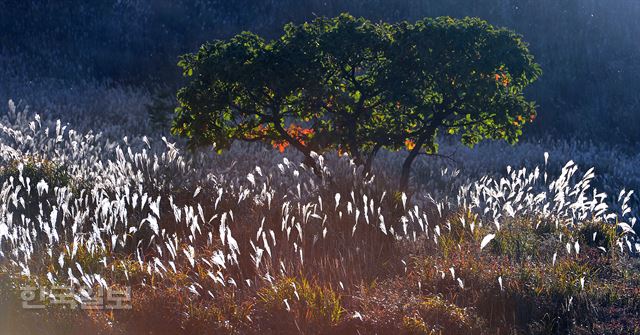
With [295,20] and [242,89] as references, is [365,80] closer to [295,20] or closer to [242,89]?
[242,89]

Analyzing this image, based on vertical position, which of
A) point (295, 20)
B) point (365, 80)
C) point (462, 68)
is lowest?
point (462, 68)

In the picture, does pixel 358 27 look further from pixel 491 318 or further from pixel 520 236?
pixel 491 318

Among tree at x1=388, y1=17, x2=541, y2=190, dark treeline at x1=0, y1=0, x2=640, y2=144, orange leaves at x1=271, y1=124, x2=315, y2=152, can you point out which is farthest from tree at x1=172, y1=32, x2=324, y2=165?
dark treeline at x1=0, y1=0, x2=640, y2=144

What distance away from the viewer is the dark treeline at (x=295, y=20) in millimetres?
20719

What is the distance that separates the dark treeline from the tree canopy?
33.2 ft

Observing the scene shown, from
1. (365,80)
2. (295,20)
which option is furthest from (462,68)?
(295,20)

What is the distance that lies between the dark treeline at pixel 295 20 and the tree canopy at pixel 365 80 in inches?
399

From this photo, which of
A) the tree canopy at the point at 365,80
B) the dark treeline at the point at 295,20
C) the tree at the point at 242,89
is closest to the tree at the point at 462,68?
the tree canopy at the point at 365,80

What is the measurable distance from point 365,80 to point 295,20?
52.1 feet

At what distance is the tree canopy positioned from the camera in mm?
9258

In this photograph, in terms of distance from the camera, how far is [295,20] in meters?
25.2

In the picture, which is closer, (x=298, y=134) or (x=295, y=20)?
(x=298, y=134)

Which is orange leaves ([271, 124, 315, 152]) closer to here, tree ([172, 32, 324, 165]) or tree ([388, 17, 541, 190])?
tree ([172, 32, 324, 165])

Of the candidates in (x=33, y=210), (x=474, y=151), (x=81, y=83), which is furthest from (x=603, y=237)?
(x=81, y=83)
